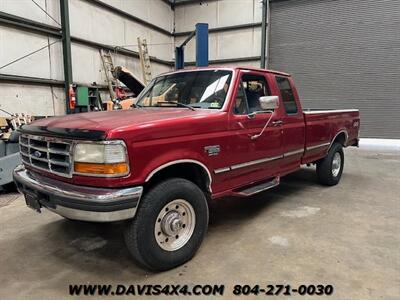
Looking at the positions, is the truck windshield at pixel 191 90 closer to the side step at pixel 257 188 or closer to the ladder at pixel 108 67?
the side step at pixel 257 188

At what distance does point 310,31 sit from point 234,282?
11390 mm

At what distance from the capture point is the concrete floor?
2.60 metres

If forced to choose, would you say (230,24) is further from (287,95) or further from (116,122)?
(116,122)

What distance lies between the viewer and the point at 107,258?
118 inches

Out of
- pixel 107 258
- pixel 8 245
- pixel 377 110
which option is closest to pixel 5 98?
pixel 8 245

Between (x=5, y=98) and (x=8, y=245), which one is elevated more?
(x=5, y=98)

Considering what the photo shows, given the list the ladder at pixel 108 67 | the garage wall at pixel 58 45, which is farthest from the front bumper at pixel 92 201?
the ladder at pixel 108 67

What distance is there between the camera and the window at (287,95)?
13.9 feet

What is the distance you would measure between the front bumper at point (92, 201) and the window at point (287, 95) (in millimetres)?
2584

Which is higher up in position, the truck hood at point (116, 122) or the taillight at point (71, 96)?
the taillight at point (71, 96)

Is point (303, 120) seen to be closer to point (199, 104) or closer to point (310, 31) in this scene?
point (199, 104)

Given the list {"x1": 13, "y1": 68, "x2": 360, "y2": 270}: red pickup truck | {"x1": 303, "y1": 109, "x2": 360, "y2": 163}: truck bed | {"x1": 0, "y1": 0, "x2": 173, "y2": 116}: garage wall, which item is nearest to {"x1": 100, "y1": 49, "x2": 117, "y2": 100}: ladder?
{"x1": 0, "y1": 0, "x2": 173, "y2": 116}: garage wall

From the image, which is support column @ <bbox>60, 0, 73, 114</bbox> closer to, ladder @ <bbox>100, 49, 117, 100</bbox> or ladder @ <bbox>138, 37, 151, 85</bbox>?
ladder @ <bbox>100, 49, 117, 100</bbox>

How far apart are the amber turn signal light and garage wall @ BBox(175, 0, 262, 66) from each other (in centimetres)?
1118
